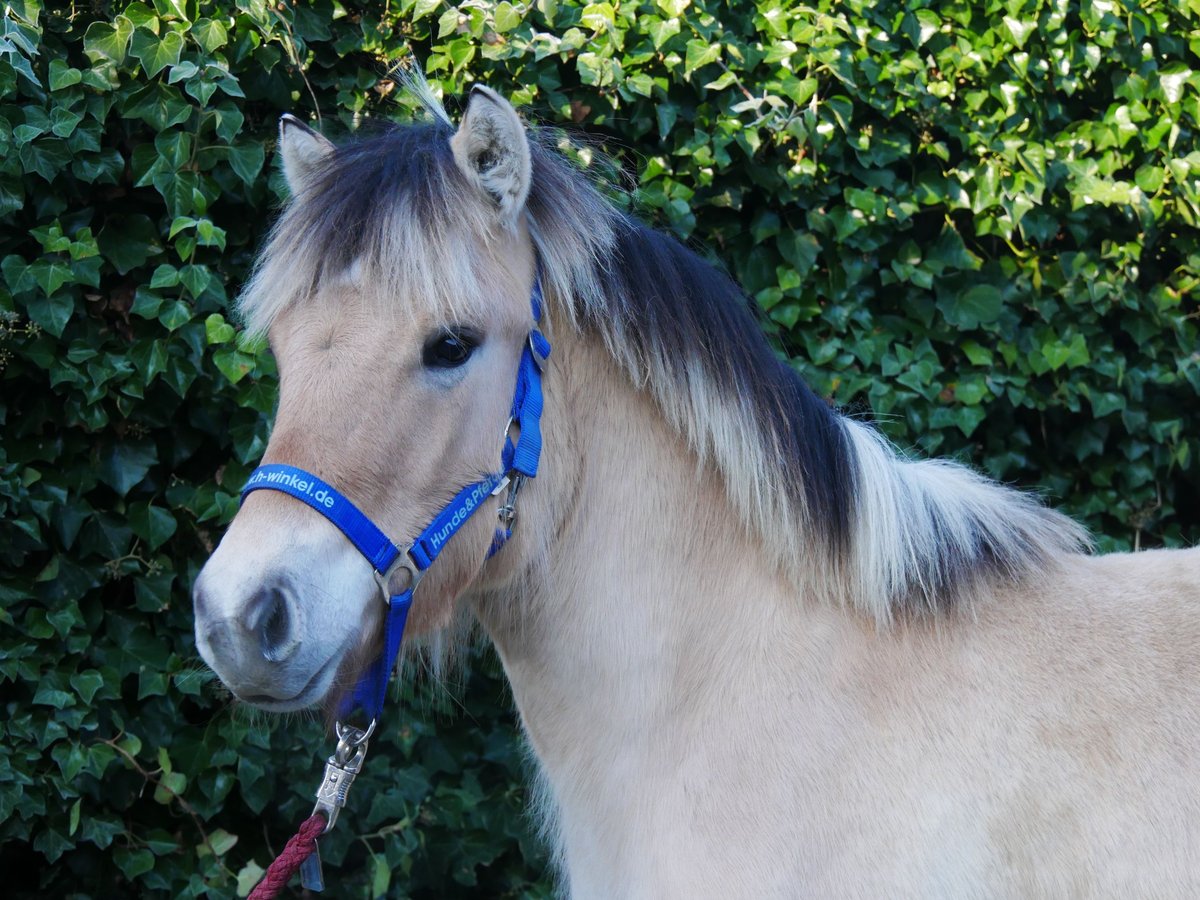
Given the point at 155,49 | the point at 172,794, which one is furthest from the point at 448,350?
the point at 172,794

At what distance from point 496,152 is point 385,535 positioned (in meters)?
0.63

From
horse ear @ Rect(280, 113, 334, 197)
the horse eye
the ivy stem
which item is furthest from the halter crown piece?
the ivy stem

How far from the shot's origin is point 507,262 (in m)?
1.68

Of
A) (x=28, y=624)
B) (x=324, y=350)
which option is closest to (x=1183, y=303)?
(x=324, y=350)

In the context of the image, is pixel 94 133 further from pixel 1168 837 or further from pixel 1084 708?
pixel 1168 837

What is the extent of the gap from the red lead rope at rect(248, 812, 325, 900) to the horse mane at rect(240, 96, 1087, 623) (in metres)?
0.82

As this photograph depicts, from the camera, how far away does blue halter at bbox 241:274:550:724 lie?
1.43 metres

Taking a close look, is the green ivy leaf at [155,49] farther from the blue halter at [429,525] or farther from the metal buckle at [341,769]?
the metal buckle at [341,769]

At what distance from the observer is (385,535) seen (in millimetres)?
1488

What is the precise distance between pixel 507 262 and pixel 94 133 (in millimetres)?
1355

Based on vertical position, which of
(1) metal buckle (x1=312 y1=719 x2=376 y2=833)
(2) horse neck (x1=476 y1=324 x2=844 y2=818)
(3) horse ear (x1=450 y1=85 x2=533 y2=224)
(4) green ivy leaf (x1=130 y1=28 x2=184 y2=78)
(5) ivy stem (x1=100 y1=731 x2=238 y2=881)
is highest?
(3) horse ear (x1=450 y1=85 x2=533 y2=224)

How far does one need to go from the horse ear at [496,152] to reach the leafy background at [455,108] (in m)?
0.60

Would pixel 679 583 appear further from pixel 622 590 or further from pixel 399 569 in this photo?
pixel 399 569

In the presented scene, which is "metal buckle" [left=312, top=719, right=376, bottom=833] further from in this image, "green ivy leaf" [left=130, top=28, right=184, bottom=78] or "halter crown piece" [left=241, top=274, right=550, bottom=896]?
"green ivy leaf" [left=130, top=28, right=184, bottom=78]
